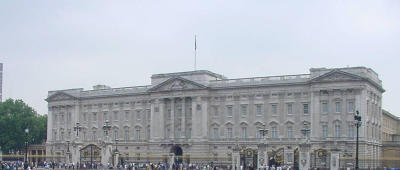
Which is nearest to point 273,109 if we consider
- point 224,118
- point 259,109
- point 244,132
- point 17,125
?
point 259,109

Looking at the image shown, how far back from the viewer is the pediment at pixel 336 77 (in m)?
76.8

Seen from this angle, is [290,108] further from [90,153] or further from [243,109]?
[90,153]

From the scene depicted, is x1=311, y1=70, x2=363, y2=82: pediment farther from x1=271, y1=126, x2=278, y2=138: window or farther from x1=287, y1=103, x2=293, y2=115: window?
x1=271, y1=126, x2=278, y2=138: window

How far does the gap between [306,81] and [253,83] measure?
27.5 ft

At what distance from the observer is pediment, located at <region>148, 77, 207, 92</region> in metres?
89.8

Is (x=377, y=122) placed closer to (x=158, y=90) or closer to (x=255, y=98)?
(x=255, y=98)

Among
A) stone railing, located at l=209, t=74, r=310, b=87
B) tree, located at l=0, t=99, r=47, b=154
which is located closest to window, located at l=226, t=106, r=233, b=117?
stone railing, located at l=209, t=74, r=310, b=87

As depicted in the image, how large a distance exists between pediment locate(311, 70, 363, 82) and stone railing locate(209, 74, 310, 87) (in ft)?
9.34

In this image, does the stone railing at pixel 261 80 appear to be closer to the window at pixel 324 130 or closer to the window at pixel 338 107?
the window at pixel 338 107

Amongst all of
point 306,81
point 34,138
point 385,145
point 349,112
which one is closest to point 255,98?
point 306,81

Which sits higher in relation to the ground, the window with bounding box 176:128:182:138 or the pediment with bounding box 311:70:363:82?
the pediment with bounding box 311:70:363:82

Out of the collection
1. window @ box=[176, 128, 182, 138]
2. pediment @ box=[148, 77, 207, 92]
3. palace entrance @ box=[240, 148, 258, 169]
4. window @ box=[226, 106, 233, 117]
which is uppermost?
pediment @ box=[148, 77, 207, 92]

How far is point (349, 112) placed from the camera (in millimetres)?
77688

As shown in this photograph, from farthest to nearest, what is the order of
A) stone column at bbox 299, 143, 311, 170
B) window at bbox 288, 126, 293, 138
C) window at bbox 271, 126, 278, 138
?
window at bbox 271, 126, 278, 138
window at bbox 288, 126, 293, 138
stone column at bbox 299, 143, 311, 170
